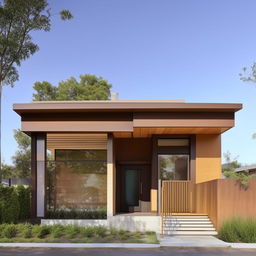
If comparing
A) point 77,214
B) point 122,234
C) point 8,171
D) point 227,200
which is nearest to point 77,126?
point 77,214

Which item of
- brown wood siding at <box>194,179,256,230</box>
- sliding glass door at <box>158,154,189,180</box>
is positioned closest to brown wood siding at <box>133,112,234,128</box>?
brown wood siding at <box>194,179,256,230</box>

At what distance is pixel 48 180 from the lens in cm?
1587

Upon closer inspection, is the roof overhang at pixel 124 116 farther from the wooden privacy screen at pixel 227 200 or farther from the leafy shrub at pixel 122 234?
the leafy shrub at pixel 122 234

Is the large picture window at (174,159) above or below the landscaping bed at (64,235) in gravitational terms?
above

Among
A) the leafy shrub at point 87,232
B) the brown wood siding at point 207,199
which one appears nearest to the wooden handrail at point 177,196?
the brown wood siding at point 207,199

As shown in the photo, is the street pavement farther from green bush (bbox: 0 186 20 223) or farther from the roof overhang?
the roof overhang

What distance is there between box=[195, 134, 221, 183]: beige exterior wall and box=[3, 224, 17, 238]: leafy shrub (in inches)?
344

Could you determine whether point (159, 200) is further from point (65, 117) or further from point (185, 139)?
point (65, 117)

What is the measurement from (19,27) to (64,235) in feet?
33.6

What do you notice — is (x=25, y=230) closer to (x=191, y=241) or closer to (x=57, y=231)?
(x=57, y=231)

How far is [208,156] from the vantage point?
1655 centimetres

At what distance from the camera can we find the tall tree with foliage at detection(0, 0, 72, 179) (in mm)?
15750

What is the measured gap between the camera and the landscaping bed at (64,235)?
38.9 feet

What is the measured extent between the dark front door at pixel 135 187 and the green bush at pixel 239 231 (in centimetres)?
623
